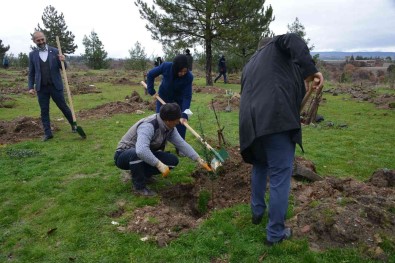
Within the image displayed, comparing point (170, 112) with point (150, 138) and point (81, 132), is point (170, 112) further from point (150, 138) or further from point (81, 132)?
point (81, 132)

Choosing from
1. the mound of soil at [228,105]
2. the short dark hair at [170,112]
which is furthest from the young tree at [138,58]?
the short dark hair at [170,112]

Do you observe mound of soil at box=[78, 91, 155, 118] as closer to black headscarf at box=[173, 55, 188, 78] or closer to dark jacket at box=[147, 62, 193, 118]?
dark jacket at box=[147, 62, 193, 118]

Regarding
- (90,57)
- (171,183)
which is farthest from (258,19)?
(90,57)

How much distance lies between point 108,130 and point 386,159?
22.0ft

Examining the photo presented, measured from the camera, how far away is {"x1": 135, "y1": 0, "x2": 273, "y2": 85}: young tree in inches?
801

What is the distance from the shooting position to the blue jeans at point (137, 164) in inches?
183

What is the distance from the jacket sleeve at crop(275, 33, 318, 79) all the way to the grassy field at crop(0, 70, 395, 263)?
5.74ft

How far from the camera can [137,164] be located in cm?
464

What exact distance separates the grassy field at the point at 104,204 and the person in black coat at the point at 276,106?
0.59 m

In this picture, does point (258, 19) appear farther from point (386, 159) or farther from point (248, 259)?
point (248, 259)

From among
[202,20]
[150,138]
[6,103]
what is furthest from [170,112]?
[202,20]

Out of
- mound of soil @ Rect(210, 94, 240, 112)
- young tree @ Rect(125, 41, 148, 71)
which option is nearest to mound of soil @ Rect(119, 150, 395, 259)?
mound of soil @ Rect(210, 94, 240, 112)

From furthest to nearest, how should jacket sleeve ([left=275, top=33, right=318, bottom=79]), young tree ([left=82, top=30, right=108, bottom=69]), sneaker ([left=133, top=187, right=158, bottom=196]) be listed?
young tree ([left=82, top=30, right=108, bottom=69]) → sneaker ([left=133, top=187, right=158, bottom=196]) → jacket sleeve ([left=275, top=33, right=318, bottom=79])

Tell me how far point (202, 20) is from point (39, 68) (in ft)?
46.7
